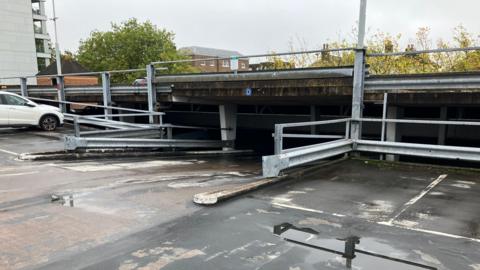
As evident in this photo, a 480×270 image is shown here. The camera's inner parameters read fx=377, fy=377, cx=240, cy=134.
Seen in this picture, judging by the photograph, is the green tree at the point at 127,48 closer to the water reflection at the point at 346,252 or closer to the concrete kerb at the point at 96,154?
the concrete kerb at the point at 96,154

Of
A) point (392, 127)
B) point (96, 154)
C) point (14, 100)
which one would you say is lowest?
point (96, 154)

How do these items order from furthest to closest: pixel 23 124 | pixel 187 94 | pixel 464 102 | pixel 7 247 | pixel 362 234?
1. pixel 23 124
2. pixel 187 94
3. pixel 464 102
4. pixel 362 234
5. pixel 7 247

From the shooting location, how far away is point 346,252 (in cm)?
391

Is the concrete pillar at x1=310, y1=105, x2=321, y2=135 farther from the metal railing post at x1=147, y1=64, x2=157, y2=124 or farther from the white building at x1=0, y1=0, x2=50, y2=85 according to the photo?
the white building at x1=0, y1=0, x2=50, y2=85

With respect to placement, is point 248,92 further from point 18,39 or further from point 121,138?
point 18,39

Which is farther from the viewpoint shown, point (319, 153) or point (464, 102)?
point (464, 102)

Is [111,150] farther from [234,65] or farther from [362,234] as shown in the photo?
[362,234]

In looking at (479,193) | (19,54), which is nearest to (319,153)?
(479,193)

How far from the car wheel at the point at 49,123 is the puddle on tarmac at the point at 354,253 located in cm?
1497

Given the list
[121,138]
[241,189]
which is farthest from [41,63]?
[241,189]

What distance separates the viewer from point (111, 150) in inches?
471

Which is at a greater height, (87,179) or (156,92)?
(156,92)

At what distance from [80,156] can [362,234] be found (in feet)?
29.1

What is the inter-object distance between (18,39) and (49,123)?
179 feet
